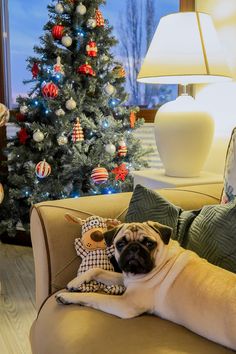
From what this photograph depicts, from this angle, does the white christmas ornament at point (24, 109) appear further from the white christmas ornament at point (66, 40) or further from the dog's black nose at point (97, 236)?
the dog's black nose at point (97, 236)

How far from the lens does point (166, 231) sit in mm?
1338

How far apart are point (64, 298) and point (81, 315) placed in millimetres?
111

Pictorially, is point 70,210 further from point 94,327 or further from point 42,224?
point 94,327

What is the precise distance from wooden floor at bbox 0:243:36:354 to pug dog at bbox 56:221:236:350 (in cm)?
80

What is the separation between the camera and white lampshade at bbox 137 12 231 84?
2047mm

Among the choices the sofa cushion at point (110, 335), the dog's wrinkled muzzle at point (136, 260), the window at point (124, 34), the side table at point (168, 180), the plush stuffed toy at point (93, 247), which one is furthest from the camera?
the window at point (124, 34)

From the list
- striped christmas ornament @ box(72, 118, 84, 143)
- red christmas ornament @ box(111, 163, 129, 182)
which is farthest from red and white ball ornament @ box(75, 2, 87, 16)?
red christmas ornament @ box(111, 163, 129, 182)

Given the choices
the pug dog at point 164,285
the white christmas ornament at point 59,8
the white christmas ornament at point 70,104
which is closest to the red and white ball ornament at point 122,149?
the white christmas ornament at point 70,104

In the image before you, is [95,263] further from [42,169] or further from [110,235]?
[42,169]

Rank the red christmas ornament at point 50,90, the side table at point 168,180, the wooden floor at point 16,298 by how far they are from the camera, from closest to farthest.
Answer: the wooden floor at point 16,298, the side table at point 168,180, the red christmas ornament at point 50,90

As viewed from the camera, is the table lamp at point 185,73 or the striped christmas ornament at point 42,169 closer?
the table lamp at point 185,73

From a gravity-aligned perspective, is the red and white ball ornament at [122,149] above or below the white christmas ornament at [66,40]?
below

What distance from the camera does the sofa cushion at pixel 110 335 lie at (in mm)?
1062

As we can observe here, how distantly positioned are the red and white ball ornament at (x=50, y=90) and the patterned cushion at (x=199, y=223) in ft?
4.42
